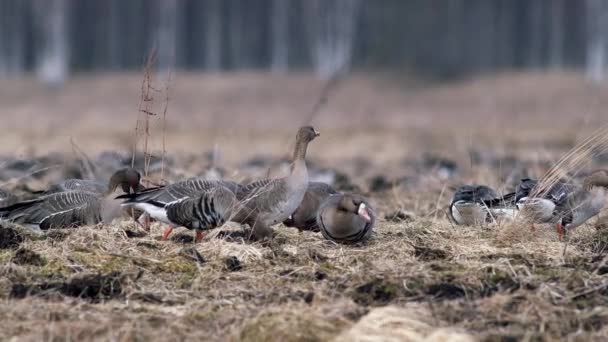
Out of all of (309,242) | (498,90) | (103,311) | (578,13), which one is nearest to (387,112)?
(498,90)

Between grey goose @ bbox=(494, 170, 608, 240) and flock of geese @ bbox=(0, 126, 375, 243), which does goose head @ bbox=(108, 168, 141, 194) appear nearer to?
flock of geese @ bbox=(0, 126, 375, 243)

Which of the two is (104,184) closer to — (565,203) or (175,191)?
(175,191)

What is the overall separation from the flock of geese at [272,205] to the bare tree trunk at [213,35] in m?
49.1

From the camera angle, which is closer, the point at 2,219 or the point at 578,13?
the point at 2,219

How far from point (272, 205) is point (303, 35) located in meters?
51.4

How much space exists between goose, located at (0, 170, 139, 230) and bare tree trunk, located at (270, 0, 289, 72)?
1844 inches

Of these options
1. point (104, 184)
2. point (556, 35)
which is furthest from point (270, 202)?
point (556, 35)

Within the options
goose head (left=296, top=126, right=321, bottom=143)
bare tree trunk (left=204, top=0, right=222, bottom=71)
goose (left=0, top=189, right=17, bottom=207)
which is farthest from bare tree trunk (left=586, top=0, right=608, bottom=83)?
goose (left=0, top=189, right=17, bottom=207)

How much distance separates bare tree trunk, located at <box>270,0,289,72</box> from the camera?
57.5 m

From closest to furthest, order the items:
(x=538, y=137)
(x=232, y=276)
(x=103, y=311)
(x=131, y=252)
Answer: (x=103, y=311)
(x=232, y=276)
(x=131, y=252)
(x=538, y=137)

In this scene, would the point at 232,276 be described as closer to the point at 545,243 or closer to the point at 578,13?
the point at 545,243

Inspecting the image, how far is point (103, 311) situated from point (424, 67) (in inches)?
1836

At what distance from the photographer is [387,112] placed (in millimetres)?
39812

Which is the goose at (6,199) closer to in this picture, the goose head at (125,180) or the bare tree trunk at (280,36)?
the goose head at (125,180)
